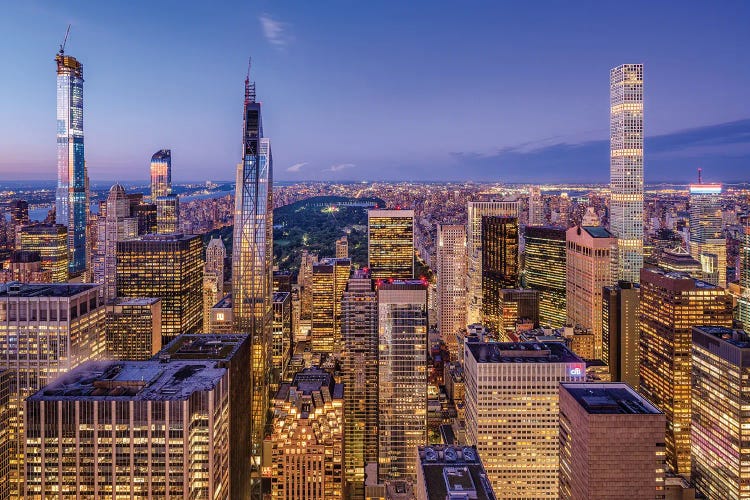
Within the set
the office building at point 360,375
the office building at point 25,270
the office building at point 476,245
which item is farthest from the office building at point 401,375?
the office building at point 25,270

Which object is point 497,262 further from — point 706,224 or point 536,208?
point 706,224

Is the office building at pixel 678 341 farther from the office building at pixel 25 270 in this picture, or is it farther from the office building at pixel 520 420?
the office building at pixel 25 270

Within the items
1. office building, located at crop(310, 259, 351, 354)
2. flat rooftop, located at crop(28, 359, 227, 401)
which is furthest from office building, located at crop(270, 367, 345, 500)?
office building, located at crop(310, 259, 351, 354)

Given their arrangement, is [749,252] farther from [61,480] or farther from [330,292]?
[61,480]

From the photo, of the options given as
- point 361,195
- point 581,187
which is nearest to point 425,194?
point 361,195

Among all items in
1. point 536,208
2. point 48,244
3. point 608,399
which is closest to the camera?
point 608,399

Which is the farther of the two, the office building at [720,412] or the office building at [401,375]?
the office building at [401,375]

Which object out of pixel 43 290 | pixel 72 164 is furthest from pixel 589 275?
pixel 72 164
